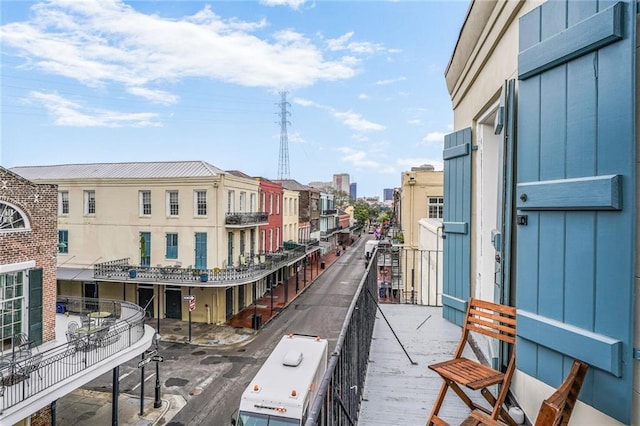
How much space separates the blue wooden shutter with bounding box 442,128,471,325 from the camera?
4898 mm

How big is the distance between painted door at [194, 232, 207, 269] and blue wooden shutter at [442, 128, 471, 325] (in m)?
17.7

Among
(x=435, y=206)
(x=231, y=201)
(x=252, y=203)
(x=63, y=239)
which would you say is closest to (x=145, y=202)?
(x=231, y=201)

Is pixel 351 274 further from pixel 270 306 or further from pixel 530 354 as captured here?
pixel 530 354

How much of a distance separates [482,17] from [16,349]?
12.9 meters

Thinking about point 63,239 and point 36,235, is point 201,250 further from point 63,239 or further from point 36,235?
point 36,235

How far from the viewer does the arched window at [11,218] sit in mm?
10125

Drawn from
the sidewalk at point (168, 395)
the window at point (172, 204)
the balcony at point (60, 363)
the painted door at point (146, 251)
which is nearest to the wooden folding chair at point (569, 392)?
the balcony at point (60, 363)

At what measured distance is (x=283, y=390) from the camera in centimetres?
812

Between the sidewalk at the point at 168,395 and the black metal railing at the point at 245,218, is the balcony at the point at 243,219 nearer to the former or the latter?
the black metal railing at the point at 245,218

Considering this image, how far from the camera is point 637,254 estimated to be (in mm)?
1789

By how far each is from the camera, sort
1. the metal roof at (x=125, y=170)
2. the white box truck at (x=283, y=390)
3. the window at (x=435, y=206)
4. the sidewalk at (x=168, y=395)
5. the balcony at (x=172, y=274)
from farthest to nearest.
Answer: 1. the metal roof at (x=125, y=170)
2. the window at (x=435, y=206)
3. the balcony at (x=172, y=274)
4. the sidewalk at (x=168, y=395)
5. the white box truck at (x=283, y=390)

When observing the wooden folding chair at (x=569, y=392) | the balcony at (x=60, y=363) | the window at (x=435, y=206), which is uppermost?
the window at (x=435, y=206)

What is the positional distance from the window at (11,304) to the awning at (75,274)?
11.7 m

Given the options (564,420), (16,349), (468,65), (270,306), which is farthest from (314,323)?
(564,420)
